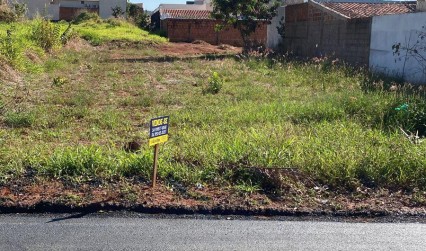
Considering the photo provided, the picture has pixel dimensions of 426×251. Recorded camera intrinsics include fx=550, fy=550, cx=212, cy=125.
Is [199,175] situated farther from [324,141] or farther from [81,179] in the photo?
[324,141]

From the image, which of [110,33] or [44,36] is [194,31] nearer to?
[110,33]

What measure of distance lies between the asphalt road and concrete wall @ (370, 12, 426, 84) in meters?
10.4

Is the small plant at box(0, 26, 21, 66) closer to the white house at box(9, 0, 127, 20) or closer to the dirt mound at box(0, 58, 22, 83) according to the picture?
the dirt mound at box(0, 58, 22, 83)

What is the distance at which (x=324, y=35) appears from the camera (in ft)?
76.6

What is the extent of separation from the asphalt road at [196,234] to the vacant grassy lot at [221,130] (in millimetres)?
888

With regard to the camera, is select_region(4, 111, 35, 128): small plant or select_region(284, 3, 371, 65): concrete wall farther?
select_region(284, 3, 371, 65): concrete wall

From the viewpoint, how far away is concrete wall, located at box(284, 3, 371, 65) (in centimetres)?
1938

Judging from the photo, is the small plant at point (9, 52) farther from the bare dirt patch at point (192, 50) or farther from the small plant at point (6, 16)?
the small plant at point (6, 16)

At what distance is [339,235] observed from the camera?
4875mm

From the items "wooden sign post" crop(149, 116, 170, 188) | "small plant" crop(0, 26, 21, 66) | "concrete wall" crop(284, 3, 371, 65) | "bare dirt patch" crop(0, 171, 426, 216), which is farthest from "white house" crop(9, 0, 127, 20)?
"wooden sign post" crop(149, 116, 170, 188)

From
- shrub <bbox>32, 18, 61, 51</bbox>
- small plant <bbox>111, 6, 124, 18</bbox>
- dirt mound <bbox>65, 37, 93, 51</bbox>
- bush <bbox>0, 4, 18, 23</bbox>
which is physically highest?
small plant <bbox>111, 6, 124, 18</bbox>

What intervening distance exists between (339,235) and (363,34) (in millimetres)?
15479

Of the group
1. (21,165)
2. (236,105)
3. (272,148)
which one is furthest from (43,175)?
(236,105)

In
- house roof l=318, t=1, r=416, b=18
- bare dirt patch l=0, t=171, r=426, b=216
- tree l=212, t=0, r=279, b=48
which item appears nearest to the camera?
bare dirt patch l=0, t=171, r=426, b=216
